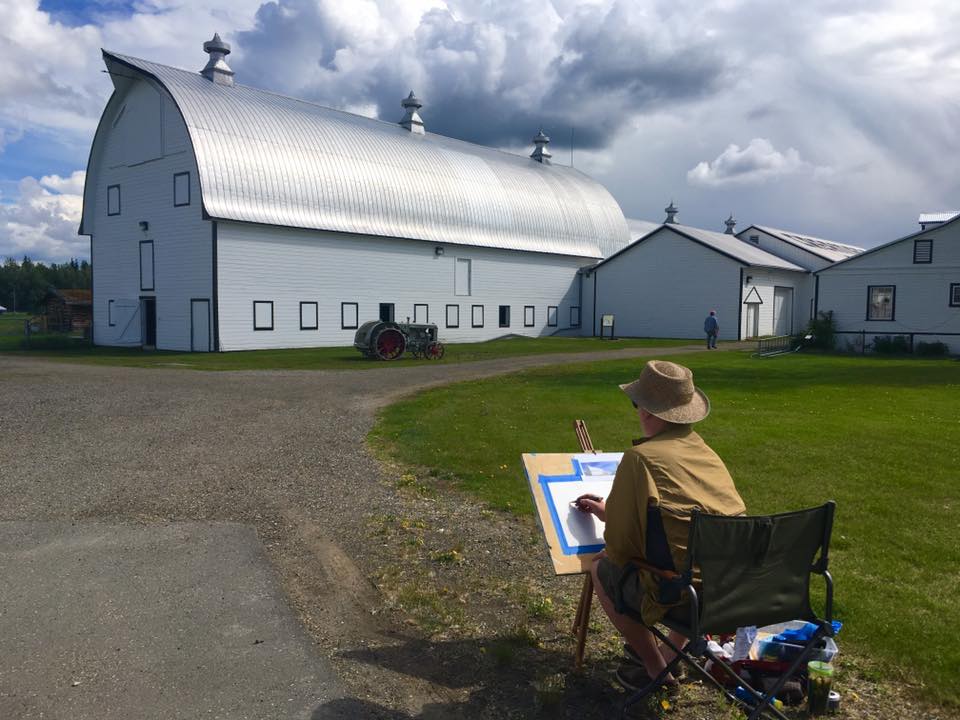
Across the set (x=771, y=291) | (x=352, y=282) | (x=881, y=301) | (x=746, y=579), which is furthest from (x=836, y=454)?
(x=771, y=291)

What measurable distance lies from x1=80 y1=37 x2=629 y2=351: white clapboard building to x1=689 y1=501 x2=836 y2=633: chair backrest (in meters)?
31.0

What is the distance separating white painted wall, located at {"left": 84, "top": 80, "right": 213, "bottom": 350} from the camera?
33.3 metres

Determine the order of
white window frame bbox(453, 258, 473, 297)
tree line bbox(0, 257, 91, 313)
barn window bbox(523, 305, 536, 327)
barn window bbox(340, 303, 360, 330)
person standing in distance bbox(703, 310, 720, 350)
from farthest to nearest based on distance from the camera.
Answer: tree line bbox(0, 257, 91, 313), barn window bbox(523, 305, 536, 327), white window frame bbox(453, 258, 473, 297), barn window bbox(340, 303, 360, 330), person standing in distance bbox(703, 310, 720, 350)

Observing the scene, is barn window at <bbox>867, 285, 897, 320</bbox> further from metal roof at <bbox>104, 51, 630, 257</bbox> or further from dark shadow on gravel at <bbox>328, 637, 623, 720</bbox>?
dark shadow on gravel at <bbox>328, 637, 623, 720</bbox>

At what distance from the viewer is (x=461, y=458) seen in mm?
10336

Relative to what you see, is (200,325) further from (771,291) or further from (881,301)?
(771,291)

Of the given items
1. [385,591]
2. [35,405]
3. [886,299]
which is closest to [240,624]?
[385,591]

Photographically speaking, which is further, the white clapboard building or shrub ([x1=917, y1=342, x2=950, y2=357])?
shrub ([x1=917, y1=342, x2=950, y2=357])

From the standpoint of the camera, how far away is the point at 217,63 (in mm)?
38406

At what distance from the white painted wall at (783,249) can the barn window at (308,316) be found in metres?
31.3

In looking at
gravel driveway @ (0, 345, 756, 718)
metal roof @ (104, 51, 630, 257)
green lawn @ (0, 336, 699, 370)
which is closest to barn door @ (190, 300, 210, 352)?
green lawn @ (0, 336, 699, 370)

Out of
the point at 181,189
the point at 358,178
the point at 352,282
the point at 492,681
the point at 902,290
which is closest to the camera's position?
the point at 492,681

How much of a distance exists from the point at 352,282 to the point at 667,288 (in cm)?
1891

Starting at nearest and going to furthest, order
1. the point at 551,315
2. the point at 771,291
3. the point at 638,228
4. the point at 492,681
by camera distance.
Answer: the point at 492,681 < the point at 771,291 < the point at 551,315 < the point at 638,228
